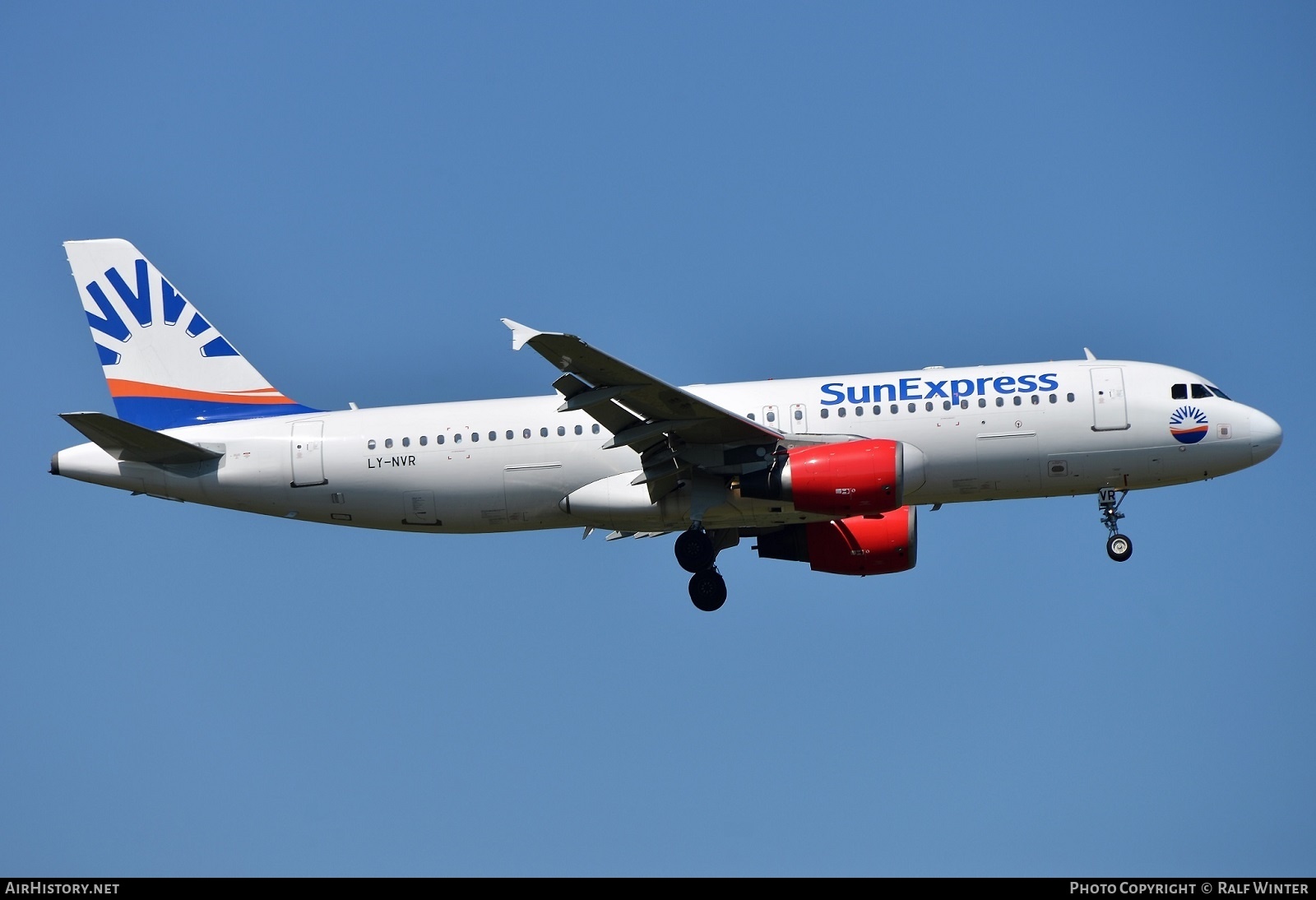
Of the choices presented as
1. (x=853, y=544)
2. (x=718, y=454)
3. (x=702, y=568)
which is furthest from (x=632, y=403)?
(x=853, y=544)

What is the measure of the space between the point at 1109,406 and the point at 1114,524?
2.82 meters

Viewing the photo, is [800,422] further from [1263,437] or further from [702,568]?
[1263,437]

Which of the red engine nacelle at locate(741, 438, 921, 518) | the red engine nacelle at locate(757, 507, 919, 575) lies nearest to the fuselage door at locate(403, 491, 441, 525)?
the red engine nacelle at locate(741, 438, 921, 518)

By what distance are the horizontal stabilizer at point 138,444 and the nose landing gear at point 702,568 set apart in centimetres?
1111

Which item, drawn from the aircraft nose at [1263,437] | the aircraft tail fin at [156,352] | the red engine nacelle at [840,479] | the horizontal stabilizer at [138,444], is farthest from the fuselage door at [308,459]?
the aircraft nose at [1263,437]

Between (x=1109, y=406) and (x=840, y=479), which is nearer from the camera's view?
(x=840, y=479)

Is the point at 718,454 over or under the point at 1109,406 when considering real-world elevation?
under

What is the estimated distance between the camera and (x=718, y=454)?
34.4m

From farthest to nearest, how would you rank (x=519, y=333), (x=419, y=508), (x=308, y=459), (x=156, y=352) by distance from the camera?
(x=156, y=352) → (x=308, y=459) → (x=419, y=508) → (x=519, y=333)

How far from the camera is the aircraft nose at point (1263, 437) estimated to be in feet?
116

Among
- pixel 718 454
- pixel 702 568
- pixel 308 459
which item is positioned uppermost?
pixel 308 459

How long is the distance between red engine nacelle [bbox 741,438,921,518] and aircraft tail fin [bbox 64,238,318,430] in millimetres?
12054

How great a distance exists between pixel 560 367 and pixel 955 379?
9.52 meters

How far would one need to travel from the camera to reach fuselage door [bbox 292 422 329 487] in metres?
36.4
